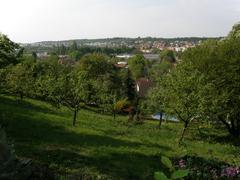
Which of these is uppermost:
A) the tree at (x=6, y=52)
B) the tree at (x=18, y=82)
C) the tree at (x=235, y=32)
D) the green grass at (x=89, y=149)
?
the tree at (x=6, y=52)

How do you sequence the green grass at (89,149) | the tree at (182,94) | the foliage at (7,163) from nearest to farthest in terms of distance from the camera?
1. the foliage at (7,163)
2. the green grass at (89,149)
3. the tree at (182,94)

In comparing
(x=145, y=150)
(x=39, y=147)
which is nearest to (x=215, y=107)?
(x=145, y=150)

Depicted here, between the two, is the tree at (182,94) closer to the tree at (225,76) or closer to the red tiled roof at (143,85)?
the tree at (225,76)

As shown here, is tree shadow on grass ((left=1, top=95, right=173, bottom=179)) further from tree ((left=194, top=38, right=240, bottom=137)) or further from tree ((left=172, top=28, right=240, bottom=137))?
tree ((left=194, top=38, right=240, bottom=137))

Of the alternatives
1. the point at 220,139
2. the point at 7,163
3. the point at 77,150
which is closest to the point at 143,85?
the point at 220,139

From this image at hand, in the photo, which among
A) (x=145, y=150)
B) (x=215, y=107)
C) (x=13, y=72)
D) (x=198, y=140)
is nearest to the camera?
(x=145, y=150)

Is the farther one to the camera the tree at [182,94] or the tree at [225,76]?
the tree at [225,76]

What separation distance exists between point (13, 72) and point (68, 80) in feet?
51.9

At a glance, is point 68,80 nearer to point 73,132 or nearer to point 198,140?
point 73,132

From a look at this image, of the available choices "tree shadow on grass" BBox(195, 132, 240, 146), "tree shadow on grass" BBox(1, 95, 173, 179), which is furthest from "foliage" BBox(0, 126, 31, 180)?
"tree shadow on grass" BBox(195, 132, 240, 146)

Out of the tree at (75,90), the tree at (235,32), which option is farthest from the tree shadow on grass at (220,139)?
the tree at (75,90)

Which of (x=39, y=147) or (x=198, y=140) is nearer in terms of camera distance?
(x=39, y=147)

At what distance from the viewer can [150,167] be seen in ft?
62.8

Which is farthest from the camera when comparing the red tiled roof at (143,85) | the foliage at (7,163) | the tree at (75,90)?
the red tiled roof at (143,85)
